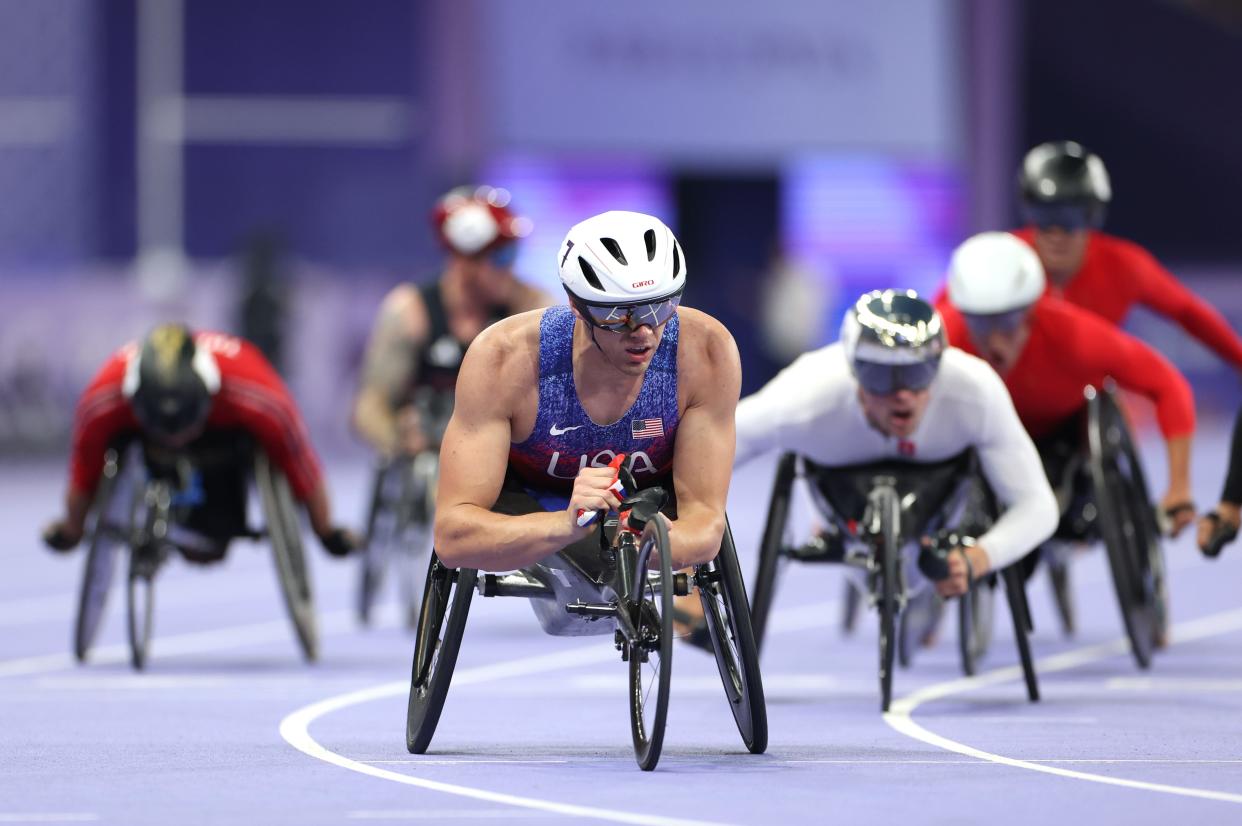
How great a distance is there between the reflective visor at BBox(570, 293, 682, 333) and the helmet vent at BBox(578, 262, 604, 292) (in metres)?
0.05

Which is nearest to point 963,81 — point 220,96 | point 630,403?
point 220,96

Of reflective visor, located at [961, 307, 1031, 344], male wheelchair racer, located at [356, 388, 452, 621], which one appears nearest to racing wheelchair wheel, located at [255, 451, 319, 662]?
male wheelchair racer, located at [356, 388, 452, 621]

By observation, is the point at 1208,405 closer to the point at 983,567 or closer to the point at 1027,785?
the point at 983,567

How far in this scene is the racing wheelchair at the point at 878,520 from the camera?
743 centimetres

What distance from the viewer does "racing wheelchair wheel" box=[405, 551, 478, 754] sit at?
6.06 meters

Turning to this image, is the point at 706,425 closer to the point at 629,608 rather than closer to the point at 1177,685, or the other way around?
the point at 629,608

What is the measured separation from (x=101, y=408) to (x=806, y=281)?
15.4m

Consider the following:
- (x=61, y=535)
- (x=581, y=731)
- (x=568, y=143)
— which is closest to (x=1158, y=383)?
(x=581, y=731)

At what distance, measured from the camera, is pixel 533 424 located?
20.0 feet

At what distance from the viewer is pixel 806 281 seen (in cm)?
2358

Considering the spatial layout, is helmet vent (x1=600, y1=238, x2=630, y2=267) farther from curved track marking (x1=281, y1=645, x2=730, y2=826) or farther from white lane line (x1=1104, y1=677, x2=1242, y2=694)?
white lane line (x1=1104, y1=677, x2=1242, y2=694)

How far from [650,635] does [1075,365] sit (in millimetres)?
3224

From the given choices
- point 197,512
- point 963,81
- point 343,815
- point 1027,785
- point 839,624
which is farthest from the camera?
point 963,81

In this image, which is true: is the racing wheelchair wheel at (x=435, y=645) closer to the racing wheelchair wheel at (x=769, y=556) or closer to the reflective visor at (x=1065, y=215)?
the racing wheelchair wheel at (x=769, y=556)
